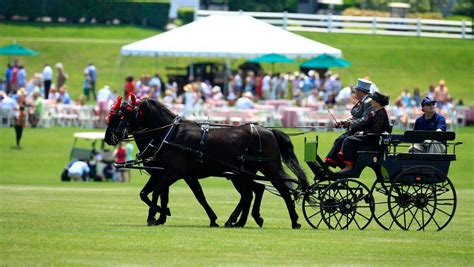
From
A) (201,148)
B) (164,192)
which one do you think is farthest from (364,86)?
(164,192)

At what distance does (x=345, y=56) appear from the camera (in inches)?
2271

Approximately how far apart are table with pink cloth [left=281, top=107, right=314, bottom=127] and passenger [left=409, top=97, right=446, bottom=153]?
23402mm

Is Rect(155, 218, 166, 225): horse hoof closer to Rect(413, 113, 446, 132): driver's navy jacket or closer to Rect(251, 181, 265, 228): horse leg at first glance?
Rect(251, 181, 265, 228): horse leg

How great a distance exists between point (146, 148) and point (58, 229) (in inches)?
80.9

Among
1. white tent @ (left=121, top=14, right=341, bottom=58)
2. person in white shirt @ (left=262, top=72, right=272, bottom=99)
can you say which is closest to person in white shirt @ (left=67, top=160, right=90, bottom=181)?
white tent @ (left=121, top=14, right=341, bottom=58)

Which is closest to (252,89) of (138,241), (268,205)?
(268,205)

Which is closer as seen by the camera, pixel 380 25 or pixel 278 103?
pixel 278 103

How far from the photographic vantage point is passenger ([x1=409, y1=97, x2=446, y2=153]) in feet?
58.9

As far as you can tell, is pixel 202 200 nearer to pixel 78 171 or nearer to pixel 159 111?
pixel 159 111

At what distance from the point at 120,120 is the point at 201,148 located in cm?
119

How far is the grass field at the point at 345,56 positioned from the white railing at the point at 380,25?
0.48 meters

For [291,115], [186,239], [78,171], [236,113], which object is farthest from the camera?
[291,115]

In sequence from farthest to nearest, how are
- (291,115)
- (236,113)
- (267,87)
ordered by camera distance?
1. (267,87)
2. (291,115)
3. (236,113)

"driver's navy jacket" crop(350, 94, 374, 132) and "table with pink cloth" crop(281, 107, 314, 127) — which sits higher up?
"driver's navy jacket" crop(350, 94, 374, 132)
